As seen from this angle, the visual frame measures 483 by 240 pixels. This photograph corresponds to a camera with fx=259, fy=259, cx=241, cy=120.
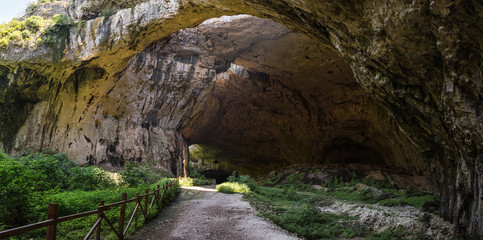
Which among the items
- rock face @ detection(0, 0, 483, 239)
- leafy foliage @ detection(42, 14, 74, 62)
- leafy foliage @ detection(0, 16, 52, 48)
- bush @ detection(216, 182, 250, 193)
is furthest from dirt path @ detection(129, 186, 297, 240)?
leafy foliage @ detection(0, 16, 52, 48)

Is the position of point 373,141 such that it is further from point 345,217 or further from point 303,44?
point 345,217

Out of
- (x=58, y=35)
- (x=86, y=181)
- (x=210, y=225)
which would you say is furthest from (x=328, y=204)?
(x=58, y=35)

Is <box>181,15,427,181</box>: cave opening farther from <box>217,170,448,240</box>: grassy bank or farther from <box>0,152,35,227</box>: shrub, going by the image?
<box>0,152,35,227</box>: shrub

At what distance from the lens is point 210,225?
699cm

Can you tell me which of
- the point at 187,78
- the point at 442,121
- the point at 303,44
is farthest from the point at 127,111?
the point at 442,121

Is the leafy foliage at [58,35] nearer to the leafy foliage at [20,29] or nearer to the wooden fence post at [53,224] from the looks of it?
the leafy foliage at [20,29]

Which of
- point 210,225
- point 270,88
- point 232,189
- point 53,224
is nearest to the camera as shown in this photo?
point 53,224

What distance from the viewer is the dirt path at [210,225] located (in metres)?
5.98

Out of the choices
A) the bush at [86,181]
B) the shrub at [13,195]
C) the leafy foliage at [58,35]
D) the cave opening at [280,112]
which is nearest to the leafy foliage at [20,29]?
the leafy foliage at [58,35]

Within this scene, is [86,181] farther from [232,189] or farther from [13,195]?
[232,189]

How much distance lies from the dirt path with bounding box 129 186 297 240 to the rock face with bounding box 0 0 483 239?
14.6 ft

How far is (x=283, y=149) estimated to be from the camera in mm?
31828

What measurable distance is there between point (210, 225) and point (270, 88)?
21.4 metres

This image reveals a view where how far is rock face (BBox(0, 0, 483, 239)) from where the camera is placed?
4980 millimetres
